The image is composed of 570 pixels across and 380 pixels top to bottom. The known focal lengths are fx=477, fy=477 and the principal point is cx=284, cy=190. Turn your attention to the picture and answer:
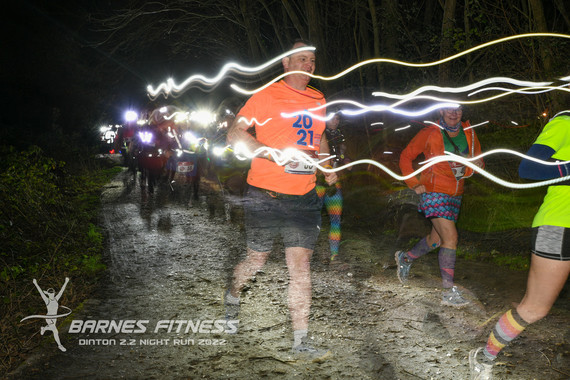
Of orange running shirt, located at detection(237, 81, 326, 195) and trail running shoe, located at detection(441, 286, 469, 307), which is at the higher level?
orange running shirt, located at detection(237, 81, 326, 195)

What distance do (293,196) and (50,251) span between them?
382 cm

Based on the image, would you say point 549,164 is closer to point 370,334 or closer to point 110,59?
point 370,334

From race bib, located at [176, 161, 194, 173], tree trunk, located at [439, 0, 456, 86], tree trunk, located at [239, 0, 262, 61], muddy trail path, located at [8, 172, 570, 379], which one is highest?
tree trunk, located at [239, 0, 262, 61]

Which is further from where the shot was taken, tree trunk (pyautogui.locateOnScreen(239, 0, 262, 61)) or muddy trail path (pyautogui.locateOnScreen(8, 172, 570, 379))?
tree trunk (pyautogui.locateOnScreen(239, 0, 262, 61))

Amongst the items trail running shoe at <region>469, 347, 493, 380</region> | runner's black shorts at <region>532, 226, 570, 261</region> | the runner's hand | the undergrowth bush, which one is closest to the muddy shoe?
trail running shoe at <region>469, 347, 493, 380</region>

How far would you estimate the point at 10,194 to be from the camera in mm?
7395

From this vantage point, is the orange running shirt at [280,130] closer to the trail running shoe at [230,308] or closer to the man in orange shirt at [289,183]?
the man in orange shirt at [289,183]

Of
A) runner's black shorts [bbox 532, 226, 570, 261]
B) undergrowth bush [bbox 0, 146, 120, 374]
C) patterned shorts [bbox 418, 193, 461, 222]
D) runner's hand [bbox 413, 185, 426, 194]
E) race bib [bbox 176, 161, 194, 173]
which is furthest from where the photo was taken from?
race bib [bbox 176, 161, 194, 173]

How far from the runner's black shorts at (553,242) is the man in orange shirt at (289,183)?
1584 mm

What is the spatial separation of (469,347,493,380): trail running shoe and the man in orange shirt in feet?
3.85

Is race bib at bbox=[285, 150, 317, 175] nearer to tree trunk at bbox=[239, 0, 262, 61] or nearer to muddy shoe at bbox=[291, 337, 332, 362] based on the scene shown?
muddy shoe at bbox=[291, 337, 332, 362]

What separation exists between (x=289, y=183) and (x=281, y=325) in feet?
4.68

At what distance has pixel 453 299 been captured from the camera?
16.0ft

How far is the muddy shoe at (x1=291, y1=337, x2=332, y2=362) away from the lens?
381 cm
